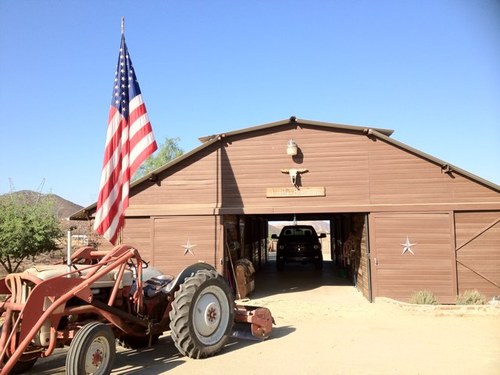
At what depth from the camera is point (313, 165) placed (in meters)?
11.8

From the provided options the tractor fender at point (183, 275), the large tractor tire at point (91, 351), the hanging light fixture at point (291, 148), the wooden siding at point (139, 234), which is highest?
the hanging light fixture at point (291, 148)

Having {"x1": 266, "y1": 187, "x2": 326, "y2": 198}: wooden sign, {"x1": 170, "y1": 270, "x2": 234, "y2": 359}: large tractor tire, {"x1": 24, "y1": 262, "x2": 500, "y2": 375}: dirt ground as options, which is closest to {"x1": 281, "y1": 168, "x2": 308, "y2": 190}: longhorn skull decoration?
{"x1": 266, "y1": 187, "x2": 326, "y2": 198}: wooden sign

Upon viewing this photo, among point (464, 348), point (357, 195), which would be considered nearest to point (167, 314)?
point (464, 348)

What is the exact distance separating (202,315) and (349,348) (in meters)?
2.51

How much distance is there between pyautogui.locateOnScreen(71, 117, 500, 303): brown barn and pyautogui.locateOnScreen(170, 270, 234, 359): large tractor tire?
5070 mm

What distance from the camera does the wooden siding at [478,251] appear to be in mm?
10789

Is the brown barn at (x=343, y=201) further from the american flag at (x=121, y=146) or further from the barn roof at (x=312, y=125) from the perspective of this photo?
the american flag at (x=121, y=146)

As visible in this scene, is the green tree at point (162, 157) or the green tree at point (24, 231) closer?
A: the green tree at point (24, 231)

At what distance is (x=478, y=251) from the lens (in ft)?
35.8

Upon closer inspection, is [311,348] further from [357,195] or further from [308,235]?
[308,235]

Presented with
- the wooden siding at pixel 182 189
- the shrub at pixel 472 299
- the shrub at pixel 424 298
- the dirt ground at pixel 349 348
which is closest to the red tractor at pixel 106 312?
the dirt ground at pixel 349 348

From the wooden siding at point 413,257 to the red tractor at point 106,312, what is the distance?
197 inches

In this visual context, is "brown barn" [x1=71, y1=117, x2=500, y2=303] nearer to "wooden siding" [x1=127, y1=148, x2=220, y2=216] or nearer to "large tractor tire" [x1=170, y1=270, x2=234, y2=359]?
"wooden siding" [x1=127, y1=148, x2=220, y2=216]

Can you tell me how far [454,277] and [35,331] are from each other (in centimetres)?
1001
